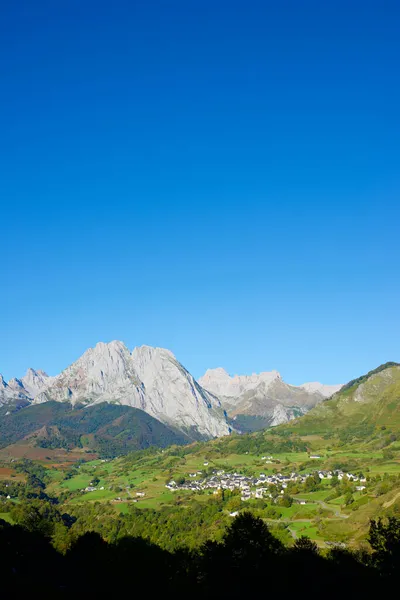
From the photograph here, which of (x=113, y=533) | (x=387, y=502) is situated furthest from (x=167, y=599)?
(x=113, y=533)

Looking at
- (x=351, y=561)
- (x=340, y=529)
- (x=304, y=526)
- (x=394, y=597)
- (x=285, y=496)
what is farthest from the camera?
(x=285, y=496)

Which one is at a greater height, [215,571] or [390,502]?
[215,571]

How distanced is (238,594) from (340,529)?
75.9 m

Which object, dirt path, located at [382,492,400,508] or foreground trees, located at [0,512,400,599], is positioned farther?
dirt path, located at [382,492,400,508]

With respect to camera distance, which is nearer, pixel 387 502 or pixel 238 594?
pixel 238 594

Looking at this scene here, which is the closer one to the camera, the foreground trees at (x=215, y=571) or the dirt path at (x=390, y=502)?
the foreground trees at (x=215, y=571)

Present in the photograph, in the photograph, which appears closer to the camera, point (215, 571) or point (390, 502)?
point (215, 571)

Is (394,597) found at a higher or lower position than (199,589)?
lower

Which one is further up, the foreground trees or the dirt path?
the foreground trees

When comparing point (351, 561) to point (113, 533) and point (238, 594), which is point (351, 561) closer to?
point (238, 594)

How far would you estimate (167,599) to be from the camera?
6475 centimetres

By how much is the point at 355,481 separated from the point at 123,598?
153 m

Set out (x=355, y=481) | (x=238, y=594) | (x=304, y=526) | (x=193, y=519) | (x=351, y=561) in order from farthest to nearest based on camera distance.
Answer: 1. (x=355, y=481)
2. (x=193, y=519)
3. (x=304, y=526)
4. (x=351, y=561)
5. (x=238, y=594)

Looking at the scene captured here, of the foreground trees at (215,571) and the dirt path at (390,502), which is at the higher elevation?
the foreground trees at (215,571)
